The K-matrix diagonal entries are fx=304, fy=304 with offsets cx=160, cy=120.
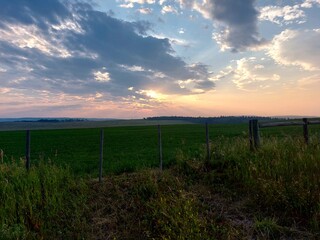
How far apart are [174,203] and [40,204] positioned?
2944 mm

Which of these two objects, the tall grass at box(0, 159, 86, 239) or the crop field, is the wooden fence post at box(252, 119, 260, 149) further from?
the tall grass at box(0, 159, 86, 239)

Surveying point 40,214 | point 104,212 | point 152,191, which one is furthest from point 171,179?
point 40,214

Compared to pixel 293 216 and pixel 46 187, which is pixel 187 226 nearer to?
pixel 293 216

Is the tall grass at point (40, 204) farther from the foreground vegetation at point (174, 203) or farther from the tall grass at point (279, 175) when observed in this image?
the tall grass at point (279, 175)

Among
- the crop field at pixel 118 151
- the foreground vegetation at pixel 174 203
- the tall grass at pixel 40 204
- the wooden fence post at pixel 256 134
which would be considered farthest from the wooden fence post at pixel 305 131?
the tall grass at pixel 40 204

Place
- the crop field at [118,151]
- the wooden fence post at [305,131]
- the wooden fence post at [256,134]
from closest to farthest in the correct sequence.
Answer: the wooden fence post at [256,134] < the wooden fence post at [305,131] < the crop field at [118,151]

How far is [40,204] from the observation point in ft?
21.9

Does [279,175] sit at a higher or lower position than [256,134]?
lower

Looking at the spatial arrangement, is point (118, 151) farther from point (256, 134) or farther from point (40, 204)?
point (40, 204)

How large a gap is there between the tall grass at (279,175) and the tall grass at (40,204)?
3905 mm

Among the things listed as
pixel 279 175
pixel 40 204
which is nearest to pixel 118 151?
pixel 40 204

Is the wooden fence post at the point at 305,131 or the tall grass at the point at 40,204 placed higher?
the wooden fence post at the point at 305,131

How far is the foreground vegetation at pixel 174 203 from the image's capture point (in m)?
5.51

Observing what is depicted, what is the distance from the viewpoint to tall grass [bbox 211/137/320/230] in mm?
5988
